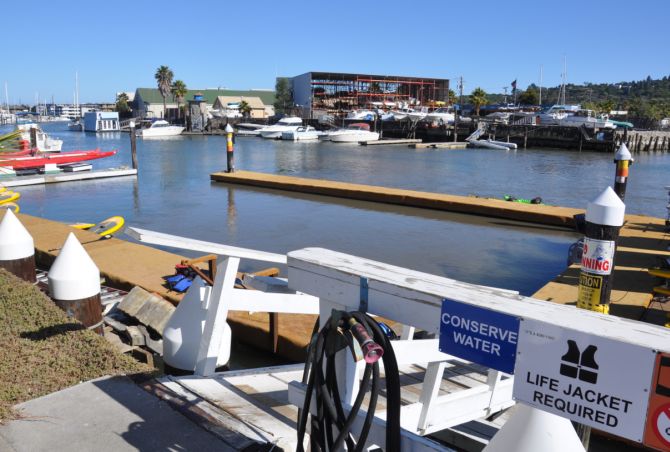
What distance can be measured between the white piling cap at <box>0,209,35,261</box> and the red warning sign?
7486 millimetres

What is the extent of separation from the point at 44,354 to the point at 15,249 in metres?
3.23

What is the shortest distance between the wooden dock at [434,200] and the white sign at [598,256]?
1149cm

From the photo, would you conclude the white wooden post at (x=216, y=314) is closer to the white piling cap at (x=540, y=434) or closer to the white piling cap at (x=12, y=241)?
the white piling cap at (x=540, y=434)

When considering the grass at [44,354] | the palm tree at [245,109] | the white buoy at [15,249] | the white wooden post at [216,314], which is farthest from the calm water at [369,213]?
the palm tree at [245,109]

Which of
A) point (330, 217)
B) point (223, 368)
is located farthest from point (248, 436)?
point (330, 217)

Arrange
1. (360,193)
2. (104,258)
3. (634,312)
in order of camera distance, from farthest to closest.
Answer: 1. (360,193)
2. (104,258)
3. (634,312)

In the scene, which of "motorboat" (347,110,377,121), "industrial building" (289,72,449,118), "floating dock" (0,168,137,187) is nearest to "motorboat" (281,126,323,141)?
"motorboat" (347,110,377,121)

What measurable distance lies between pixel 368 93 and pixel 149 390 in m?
109

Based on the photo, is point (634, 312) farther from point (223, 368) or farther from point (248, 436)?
point (248, 436)

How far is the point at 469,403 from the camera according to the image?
148 inches

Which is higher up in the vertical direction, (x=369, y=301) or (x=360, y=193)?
(x=369, y=301)

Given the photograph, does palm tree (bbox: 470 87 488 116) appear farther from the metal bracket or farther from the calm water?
the metal bracket

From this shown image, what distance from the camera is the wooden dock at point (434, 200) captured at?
1611 cm

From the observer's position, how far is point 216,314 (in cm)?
399
